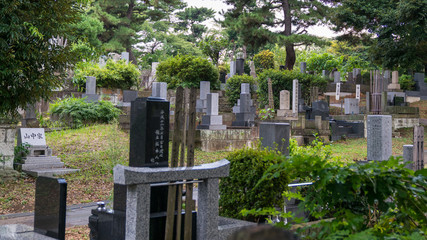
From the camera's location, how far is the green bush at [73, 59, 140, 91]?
22.5m

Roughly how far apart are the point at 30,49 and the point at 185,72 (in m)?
15.0

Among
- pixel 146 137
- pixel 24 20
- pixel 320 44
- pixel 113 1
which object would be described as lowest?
pixel 146 137

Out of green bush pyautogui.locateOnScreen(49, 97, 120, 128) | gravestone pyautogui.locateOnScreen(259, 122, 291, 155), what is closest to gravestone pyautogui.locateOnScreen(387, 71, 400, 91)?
green bush pyautogui.locateOnScreen(49, 97, 120, 128)

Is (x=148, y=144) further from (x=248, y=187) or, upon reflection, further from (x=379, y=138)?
(x=379, y=138)

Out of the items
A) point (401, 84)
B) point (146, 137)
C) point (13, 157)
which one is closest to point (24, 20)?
point (13, 157)

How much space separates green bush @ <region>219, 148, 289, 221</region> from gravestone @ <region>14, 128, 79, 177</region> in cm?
605

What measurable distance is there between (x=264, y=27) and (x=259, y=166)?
83.3ft

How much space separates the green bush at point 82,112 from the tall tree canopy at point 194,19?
112 ft

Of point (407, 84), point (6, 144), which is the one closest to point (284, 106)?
point (6, 144)

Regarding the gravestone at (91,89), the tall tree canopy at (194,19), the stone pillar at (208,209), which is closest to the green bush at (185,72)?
the gravestone at (91,89)

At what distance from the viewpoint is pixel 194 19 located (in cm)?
5325

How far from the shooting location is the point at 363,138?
70.1 ft

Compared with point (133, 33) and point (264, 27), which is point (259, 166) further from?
point (133, 33)

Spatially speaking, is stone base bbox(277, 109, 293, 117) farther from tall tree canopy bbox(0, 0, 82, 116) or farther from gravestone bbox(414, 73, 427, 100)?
gravestone bbox(414, 73, 427, 100)
